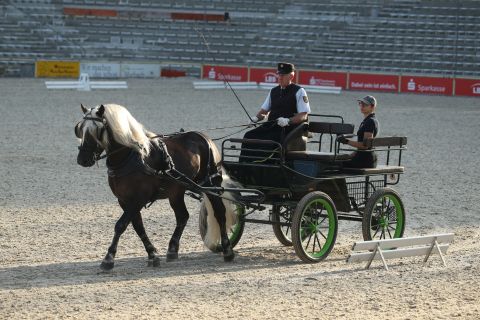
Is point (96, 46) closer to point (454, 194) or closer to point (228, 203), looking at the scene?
point (454, 194)

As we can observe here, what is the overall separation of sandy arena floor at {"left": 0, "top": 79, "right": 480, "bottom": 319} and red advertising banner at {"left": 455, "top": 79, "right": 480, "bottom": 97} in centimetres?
1883

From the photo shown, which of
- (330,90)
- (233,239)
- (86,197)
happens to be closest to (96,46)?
(330,90)

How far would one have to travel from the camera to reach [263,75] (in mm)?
41281

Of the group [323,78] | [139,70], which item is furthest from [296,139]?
[139,70]

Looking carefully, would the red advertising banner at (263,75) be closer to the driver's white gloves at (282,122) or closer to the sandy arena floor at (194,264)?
the sandy arena floor at (194,264)

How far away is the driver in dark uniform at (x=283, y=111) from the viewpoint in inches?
398

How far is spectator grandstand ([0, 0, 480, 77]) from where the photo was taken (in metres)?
43.5

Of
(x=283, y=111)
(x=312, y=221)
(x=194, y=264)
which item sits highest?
(x=283, y=111)

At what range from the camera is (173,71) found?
44750mm

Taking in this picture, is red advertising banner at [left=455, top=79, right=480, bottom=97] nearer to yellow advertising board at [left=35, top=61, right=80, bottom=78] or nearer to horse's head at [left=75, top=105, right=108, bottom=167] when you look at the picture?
yellow advertising board at [left=35, top=61, right=80, bottom=78]

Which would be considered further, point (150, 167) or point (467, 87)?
point (467, 87)

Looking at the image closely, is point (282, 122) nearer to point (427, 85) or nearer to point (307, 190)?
point (307, 190)

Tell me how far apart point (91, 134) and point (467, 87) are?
31851 mm

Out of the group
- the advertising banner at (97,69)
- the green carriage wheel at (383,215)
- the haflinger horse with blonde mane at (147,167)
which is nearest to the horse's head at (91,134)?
the haflinger horse with blonde mane at (147,167)
